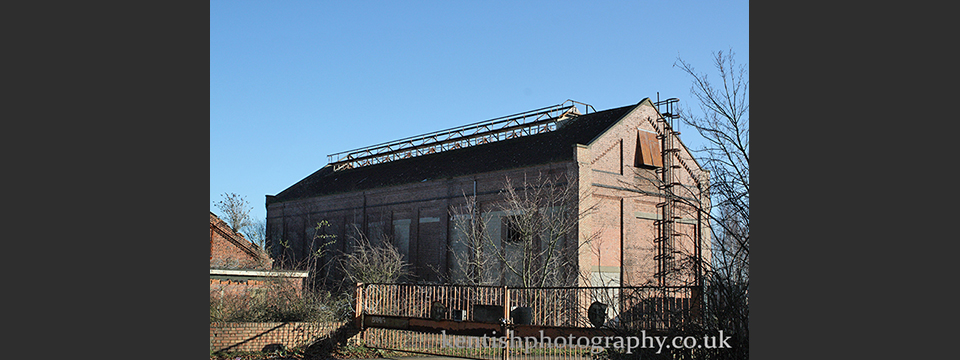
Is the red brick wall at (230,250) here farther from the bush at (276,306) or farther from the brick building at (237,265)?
the bush at (276,306)

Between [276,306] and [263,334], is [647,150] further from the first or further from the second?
[263,334]

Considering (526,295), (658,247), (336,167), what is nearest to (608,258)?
(658,247)

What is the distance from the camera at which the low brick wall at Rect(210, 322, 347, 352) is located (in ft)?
55.7

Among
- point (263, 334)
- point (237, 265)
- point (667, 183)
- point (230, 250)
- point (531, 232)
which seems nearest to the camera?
point (263, 334)

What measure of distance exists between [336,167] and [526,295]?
2991cm

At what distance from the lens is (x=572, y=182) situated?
2525cm

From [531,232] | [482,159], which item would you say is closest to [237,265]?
[531,232]

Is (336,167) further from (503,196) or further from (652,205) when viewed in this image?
(652,205)

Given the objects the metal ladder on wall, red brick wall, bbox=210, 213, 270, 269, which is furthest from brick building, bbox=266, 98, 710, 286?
red brick wall, bbox=210, 213, 270, 269

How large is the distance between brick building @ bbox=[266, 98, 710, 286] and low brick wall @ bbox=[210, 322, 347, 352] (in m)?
8.33

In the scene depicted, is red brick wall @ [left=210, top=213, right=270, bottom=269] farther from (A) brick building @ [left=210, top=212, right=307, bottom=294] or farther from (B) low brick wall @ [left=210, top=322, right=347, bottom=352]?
(B) low brick wall @ [left=210, top=322, right=347, bottom=352]

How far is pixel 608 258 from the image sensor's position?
26.1 meters

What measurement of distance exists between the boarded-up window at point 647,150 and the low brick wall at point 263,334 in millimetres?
14514

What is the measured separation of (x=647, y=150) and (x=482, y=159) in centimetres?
716
